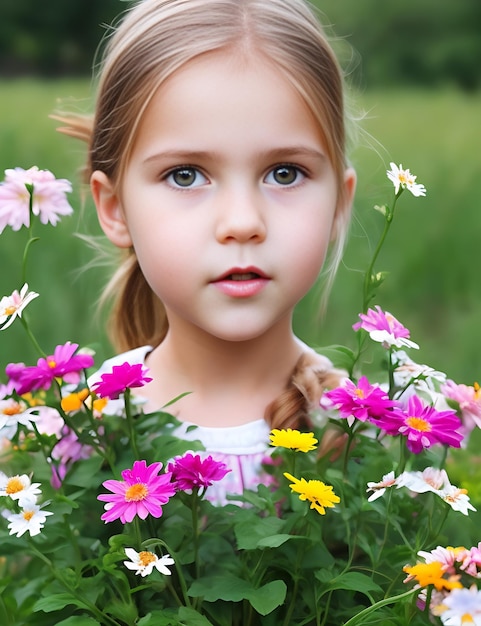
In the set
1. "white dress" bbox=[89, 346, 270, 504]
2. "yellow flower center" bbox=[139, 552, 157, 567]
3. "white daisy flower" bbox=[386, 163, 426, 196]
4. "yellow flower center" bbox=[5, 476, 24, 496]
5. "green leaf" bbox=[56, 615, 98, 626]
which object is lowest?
"white dress" bbox=[89, 346, 270, 504]

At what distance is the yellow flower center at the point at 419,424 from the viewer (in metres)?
1.49

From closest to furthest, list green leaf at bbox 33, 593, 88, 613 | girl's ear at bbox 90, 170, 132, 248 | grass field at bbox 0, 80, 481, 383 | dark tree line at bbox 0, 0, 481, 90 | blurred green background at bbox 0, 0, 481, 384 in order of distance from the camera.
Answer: green leaf at bbox 33, 593, 88, 613, girl's ear at bbox 90, 170, 132, 248, blurred green background at bbox 0, 0, 481, 384, grass field at bbox 0, 80, 481, 383, dark tree line at bbox 0, 0, 481, 90

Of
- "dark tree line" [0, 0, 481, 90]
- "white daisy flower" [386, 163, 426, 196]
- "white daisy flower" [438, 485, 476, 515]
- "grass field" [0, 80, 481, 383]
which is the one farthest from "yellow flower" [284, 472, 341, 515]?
"dark tree line" [0, 0, 481, 90]

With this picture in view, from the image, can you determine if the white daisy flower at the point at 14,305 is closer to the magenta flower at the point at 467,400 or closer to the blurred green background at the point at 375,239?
the blurred green background at the point at 375,239

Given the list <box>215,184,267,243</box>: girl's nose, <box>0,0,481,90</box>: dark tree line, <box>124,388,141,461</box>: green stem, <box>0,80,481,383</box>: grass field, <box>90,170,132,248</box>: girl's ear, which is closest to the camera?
<box>124,388,141,461</box>: green stem

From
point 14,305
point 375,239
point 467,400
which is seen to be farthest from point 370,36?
point 14,305

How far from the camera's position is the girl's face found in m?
1.71

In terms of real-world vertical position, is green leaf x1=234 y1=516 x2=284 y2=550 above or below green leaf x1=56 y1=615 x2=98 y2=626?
above

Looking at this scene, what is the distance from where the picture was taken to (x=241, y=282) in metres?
1.73

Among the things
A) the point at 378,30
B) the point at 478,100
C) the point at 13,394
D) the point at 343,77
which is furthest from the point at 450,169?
the point at 378,30

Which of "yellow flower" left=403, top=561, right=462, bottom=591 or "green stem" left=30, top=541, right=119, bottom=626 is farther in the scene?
Answer: "green stem" left=30, top=541, right=119, bottom=626

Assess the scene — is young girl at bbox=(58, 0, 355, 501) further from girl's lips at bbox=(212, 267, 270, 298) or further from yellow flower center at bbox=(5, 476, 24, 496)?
yellow flower center at bbox=(5, 476, 24, 496)

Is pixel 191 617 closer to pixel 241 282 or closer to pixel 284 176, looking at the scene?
pixel 241 282

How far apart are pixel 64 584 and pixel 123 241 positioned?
0.70 m
